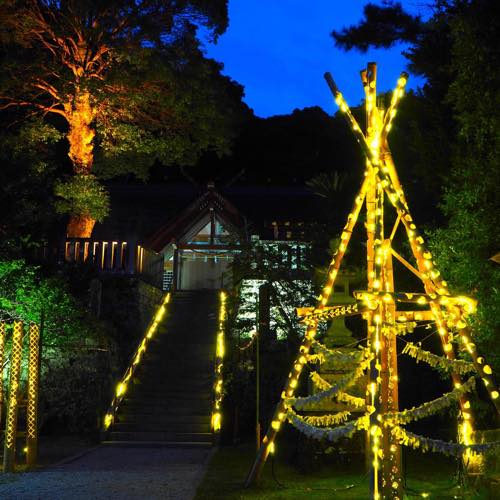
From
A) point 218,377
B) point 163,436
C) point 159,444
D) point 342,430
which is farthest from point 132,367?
point 342,430

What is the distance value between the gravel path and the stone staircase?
1385mm

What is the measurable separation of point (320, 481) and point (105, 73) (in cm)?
1341

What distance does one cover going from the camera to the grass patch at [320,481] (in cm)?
902

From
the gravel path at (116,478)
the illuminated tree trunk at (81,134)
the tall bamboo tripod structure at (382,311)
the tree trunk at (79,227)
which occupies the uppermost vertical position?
the illuminated tree trunk at (81,134)

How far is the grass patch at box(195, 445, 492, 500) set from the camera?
9.02 meters

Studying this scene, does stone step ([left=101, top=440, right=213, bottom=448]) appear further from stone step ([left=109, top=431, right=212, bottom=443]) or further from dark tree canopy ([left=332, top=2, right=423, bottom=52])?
dark tree canopy ([left=332, top=2, right=423, bottom=52])

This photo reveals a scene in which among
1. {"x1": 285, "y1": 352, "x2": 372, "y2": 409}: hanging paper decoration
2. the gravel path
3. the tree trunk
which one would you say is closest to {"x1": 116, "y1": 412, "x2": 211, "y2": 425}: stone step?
the gravel path

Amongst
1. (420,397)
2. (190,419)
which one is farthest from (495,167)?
(190,419)

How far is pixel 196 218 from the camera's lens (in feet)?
84.1

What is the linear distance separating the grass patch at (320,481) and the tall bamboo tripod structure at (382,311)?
49cm

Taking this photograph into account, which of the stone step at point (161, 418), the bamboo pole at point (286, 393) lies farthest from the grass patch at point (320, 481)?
the stone step at point (161, 418)

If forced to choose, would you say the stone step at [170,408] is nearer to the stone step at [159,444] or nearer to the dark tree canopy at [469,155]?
the stone step at [159,444]

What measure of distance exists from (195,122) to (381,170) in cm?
1260

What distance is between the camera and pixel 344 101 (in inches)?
370
